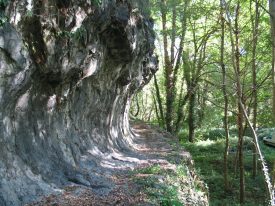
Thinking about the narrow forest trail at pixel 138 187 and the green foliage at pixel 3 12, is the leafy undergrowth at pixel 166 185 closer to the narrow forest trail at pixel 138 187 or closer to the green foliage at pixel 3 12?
the narrow forest trail at pixel 138 187

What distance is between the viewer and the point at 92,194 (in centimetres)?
798

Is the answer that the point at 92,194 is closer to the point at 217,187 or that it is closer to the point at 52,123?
the point at 52,123

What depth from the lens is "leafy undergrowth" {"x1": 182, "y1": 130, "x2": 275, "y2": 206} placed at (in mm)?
16270

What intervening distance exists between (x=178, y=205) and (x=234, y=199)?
9681 millimetres

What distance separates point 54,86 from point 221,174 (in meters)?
13.2

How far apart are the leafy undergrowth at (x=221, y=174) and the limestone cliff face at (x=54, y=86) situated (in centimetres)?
631

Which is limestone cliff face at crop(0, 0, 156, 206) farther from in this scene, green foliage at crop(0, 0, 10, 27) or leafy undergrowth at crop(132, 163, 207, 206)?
leafy undergrowth at crop(132, 163, 207, 206)

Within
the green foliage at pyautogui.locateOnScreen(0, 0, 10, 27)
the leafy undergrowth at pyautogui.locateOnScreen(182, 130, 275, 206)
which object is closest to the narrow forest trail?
the green foliage at pyautogui.locateOnScreen(0, 0, 10, 27)

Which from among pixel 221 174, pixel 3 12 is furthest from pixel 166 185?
pixel 221 174

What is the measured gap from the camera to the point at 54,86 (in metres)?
8.92

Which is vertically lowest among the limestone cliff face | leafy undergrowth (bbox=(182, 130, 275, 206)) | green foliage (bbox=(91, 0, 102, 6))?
leafy undergrowth (bbox=(182, 130, 275, 206))

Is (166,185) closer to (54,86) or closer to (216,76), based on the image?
(54,86)

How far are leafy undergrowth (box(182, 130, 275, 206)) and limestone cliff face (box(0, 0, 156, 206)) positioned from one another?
6.31 meters

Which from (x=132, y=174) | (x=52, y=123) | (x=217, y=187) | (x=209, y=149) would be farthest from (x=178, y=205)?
(x=209, y=149)
